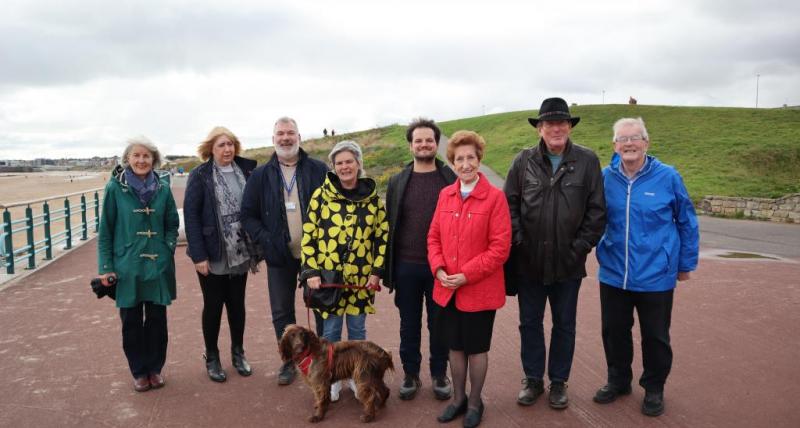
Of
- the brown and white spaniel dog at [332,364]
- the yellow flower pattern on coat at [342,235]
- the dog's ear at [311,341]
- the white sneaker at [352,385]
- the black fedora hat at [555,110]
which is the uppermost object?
the black fedora hat at [555,110]

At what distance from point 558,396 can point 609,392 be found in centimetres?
43

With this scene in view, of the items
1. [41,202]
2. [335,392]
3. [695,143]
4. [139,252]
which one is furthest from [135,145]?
[695,143]

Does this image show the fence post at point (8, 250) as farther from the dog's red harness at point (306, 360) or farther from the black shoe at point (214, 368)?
the dog's red harness at point (306, 360)

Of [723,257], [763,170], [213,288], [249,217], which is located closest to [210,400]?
[213,288]

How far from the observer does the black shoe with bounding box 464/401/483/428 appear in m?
3.70

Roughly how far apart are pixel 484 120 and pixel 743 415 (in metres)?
52.9

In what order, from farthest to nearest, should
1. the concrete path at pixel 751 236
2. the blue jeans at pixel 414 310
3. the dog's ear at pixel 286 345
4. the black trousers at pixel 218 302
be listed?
1. the concrete path at pixel 751 236
2. the black trousers at pixel 218 302
3. the blue jeans at pixel 414 310
4. the dog's ear at pixel 286 345

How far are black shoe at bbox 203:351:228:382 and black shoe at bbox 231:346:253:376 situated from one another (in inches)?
5.3

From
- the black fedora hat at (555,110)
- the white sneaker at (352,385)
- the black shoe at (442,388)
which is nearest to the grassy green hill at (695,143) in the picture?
the black fedora hat at (555,110)

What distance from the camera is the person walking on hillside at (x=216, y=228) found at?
4414mm

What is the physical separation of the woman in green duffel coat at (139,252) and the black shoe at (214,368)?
1.20 feet

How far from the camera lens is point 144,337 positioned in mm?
4488

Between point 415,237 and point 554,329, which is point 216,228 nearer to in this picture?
point 415,237

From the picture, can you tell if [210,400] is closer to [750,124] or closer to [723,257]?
[723,257]
